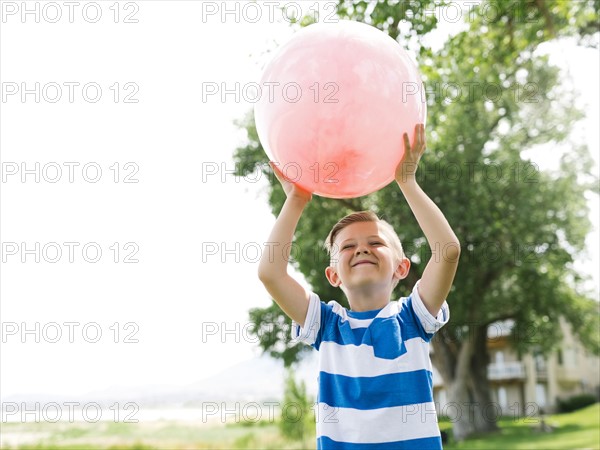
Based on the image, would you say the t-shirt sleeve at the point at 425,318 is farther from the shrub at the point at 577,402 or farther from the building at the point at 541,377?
the shrub at the point at 577,402

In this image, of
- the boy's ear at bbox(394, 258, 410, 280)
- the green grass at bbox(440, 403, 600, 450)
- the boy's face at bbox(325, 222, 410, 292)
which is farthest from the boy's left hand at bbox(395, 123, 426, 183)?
the green grass at bbox(440, 403, 600, 450)

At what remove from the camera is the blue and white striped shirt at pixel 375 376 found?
2.31 m

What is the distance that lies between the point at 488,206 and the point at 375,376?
15251mm

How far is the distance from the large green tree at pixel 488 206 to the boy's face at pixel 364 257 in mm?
9927

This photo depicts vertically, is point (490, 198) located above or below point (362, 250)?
above

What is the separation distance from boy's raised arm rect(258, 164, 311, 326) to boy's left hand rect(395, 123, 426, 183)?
49 cm

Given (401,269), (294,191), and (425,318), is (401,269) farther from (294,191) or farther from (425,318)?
(294,191)

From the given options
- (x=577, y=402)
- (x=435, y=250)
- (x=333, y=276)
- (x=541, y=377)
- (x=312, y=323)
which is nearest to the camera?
(x=435, y=250)

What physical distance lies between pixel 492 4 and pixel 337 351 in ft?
27.8

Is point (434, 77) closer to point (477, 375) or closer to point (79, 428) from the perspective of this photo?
point (477, 375)

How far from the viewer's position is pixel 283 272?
2570mm

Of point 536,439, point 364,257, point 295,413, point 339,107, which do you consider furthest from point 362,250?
point 536,439

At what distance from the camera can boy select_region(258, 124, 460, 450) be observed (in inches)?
91.7

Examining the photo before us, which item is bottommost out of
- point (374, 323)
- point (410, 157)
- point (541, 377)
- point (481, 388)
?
point (541, 377)
